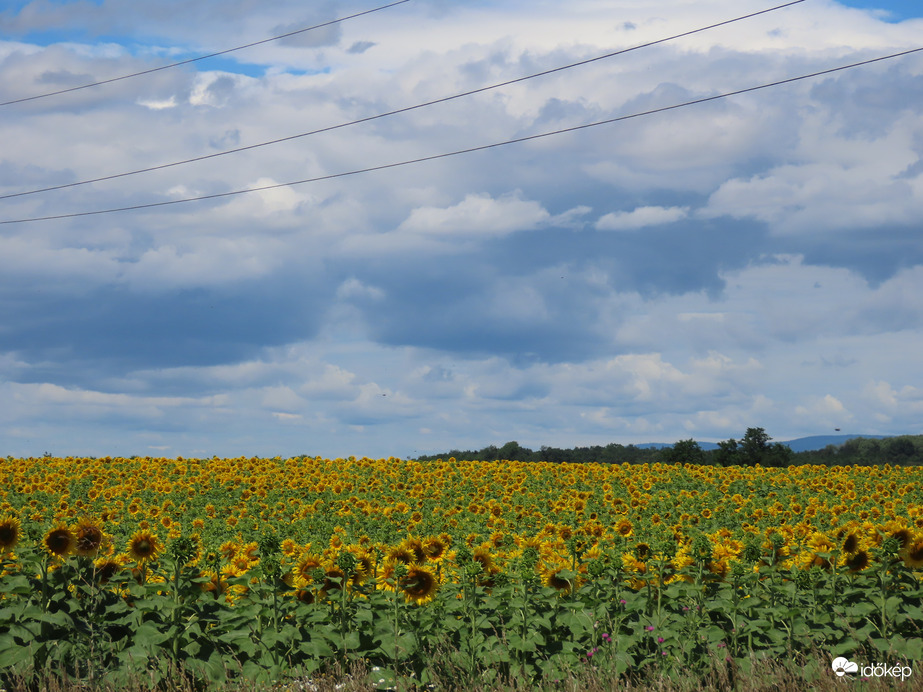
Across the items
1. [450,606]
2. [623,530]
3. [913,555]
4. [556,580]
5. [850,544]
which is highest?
[850,544]

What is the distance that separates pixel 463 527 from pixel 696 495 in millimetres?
9332

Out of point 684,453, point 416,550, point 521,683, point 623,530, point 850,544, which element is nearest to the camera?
point 521,683

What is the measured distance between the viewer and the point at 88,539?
825cm

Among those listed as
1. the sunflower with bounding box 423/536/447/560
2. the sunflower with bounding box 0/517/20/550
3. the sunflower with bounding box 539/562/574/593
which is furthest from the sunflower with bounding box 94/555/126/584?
the sunflower with bounding box 539/562/574/593

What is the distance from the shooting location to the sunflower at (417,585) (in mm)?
8578

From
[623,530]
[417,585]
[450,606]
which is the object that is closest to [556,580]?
[450,606]

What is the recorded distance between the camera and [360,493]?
2253 cm

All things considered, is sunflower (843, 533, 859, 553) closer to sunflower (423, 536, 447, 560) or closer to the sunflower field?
the sunflower field

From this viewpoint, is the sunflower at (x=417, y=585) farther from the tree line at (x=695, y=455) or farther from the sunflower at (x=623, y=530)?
the tree line at (x=695, y=455)

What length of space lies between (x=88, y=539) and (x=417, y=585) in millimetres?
3208

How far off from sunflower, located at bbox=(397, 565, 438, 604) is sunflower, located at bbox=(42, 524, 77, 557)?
3.18 m

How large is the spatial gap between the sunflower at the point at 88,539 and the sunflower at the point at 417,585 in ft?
9.67

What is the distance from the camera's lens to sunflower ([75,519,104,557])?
8.20 metres

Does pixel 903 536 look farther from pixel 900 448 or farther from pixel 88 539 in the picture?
pixel 900 448
